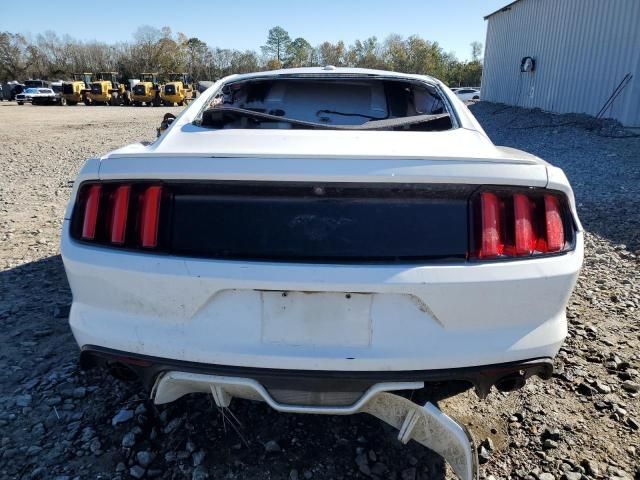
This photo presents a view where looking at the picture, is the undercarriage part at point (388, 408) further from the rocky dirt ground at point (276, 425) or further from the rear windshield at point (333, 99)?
the rear windshield at point (333, 99)

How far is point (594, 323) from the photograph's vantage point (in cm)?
312

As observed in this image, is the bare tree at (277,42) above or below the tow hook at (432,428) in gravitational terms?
above

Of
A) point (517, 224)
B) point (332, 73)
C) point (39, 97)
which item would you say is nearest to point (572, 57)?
point (332, 73)

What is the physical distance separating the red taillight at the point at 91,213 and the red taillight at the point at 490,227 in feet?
4.50

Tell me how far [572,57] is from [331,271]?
17.3 metres

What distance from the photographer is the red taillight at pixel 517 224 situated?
5.10 feet

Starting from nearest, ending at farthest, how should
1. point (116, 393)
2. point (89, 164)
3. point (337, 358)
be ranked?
point (337, 358)
point (89, 164)
point (116, 393)

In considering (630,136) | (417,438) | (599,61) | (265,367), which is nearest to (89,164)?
(265,367)

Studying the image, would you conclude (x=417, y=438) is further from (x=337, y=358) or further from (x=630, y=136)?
(x=630, y=136)

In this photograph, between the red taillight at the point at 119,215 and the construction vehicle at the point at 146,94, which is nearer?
the red taillight at the point at 119,215

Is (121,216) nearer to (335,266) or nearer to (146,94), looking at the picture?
(335,266)

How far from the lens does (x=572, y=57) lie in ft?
50.1

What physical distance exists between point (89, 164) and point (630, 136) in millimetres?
13299

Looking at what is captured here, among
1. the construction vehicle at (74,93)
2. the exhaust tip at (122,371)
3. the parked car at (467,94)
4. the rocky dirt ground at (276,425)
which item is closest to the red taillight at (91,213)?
the exhaust tip at (122,371)
